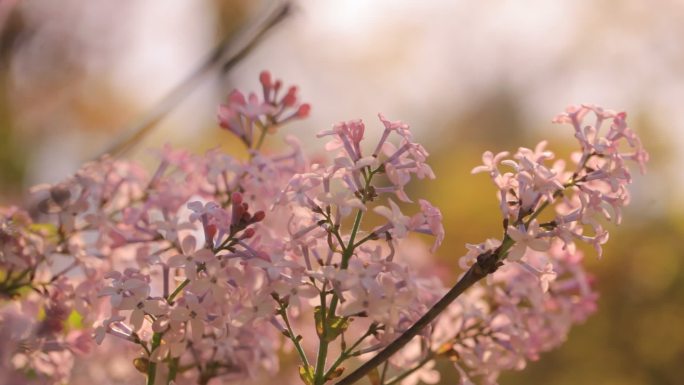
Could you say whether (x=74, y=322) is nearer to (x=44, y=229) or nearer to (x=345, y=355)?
(x=44, y=229)

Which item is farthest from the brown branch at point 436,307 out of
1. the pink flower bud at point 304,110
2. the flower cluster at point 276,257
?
the pink flower bud at point 304,110

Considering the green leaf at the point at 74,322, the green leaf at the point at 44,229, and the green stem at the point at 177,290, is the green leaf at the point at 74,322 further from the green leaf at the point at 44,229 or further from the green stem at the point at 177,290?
the green stem at the point at 177,290

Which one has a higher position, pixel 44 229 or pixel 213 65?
pixel 213 65

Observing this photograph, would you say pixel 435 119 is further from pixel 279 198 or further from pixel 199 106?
pixel 279 198

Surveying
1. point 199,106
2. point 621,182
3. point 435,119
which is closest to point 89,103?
point 199,106

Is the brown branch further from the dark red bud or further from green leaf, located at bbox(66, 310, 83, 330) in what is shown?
green leaf, located at bbox(66, 310, 83, 330)

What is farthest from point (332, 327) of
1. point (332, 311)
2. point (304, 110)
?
point (304, 110)
